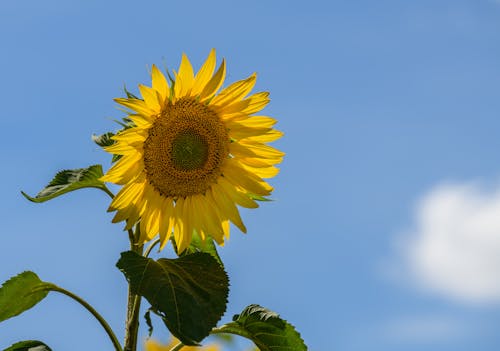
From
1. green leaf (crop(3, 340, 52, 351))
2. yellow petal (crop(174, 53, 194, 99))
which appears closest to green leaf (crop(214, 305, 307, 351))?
green leaf (crop(3, 340, 52, 351))

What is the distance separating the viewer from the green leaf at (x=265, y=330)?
4141 mm

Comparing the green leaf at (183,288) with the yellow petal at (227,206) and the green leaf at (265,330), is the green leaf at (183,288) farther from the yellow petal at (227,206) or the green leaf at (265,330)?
the green leaf at (265,330)

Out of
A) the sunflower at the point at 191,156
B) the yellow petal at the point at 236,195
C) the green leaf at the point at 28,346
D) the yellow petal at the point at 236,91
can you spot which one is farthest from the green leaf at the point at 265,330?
the yellow petal at the point at 236,91

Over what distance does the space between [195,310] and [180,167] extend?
3.28 feet

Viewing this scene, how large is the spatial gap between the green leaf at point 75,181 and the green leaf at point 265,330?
1.03 metres

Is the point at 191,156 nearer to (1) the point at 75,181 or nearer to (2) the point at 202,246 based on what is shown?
(2) the point at 202,246

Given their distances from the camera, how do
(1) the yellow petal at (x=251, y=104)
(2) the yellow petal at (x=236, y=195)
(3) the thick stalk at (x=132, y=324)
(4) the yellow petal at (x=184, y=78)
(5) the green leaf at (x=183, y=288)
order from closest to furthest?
(5) the green leaf at (x=183, y=288) → (3) the thick stalk at (x=132, y=324) → (4) the yellow petal at (x=184, y=78) → (1) the yellow petal at (x=251, y=104) → (2) the yellow petal at (x=236, y=195)

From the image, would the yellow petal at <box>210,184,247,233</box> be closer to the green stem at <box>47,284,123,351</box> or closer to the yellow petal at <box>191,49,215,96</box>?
the yellow petal at <box>191,49,215,96</box>

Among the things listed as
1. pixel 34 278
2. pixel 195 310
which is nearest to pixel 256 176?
pixel 195 310

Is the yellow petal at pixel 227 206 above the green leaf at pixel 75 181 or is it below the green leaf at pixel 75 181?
above

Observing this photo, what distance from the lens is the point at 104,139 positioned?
13.4 feet

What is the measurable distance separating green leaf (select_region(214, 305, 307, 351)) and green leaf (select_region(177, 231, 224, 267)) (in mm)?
335

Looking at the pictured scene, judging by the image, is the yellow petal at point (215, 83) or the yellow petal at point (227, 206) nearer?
the yellow petal at point (215, 83)

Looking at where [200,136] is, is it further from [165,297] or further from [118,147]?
[165,297]
